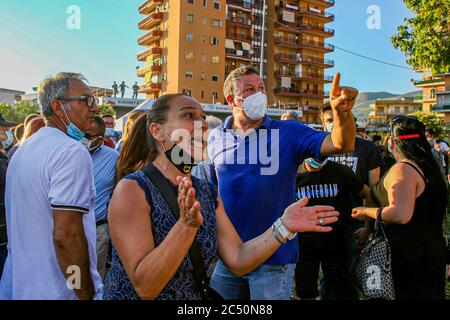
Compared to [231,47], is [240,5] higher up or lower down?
higher up

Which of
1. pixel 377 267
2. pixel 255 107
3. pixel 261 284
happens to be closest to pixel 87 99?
pixel 255 107

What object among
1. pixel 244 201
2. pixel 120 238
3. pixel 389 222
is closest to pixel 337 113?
pixel 244 201

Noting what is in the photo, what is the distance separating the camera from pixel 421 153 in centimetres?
295

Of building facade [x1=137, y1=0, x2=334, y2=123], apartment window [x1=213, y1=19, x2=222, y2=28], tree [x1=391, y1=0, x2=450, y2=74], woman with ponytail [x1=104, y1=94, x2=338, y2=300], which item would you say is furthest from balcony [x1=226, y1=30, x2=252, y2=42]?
woman with ponytail [x1=104, y1=94, x2=338, y2=300]

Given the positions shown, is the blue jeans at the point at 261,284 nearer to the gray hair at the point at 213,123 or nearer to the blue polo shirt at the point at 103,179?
the blue polo shirt at the point at 103,179

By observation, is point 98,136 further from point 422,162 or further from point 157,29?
point 157,29

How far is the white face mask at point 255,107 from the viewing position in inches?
120

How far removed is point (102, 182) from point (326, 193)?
1989mm

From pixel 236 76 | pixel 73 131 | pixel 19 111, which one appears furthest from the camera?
pixel 19 111

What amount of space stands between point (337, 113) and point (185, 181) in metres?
1.09

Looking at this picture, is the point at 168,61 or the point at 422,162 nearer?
the point at 422,162

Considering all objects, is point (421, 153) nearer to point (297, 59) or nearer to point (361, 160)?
point (361, 160)

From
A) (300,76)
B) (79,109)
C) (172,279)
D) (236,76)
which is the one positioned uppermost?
(300,76)

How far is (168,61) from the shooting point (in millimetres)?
53438
